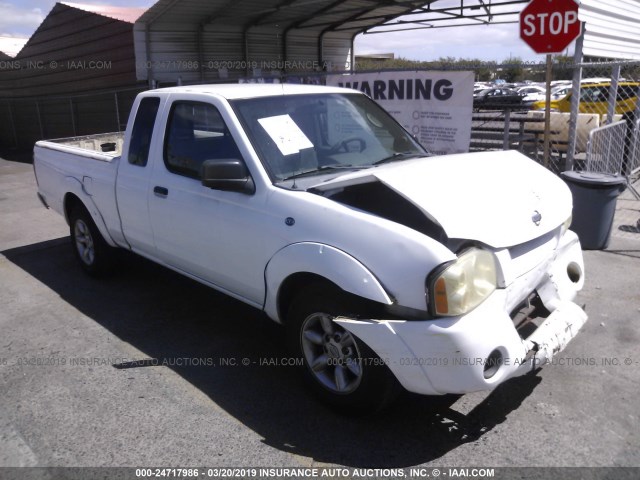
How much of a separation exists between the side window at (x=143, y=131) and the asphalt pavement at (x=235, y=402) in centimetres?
134

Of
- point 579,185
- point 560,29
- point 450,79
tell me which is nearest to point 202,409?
point 579,185

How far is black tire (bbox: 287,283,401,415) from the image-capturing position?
3148 mm

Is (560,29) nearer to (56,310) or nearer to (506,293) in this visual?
(506,293)

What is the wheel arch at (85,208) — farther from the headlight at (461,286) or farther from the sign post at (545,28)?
the sign post at (545,28)

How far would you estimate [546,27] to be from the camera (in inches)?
296

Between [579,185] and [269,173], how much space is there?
4001 mm

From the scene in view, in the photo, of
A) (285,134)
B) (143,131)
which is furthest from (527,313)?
(143,131)

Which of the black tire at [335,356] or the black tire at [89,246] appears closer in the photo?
the black tire at [335,356]

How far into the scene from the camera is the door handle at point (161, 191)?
4383mm

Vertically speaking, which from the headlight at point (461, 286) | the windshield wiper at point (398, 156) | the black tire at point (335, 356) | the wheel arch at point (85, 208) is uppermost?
the windshield wiper at point (398, 156)

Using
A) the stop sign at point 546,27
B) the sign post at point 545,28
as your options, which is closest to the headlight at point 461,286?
the sign post at point 545,28

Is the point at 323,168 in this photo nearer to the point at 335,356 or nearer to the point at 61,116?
the point at 335,356

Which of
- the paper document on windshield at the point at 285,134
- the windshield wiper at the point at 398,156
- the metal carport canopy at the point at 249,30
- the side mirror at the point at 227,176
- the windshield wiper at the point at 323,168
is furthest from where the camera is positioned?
the metal carport canopy at the point at 249,30

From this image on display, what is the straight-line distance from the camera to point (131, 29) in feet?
45.7
